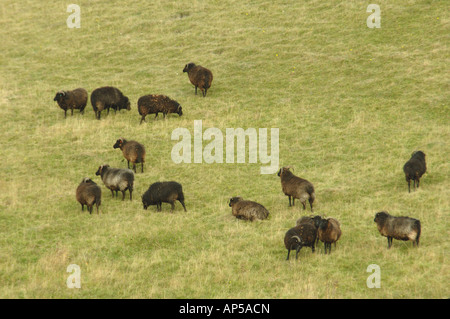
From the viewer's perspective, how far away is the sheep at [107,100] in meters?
26.6

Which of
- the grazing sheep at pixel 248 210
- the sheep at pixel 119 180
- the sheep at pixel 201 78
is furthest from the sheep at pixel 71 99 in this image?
the grazing sheep at pixel 248 210

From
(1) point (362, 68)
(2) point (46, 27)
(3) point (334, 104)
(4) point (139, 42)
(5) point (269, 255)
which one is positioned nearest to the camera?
(5) point (269, 255)

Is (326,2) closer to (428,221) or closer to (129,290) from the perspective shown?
(428,221)

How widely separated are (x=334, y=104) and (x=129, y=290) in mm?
16969

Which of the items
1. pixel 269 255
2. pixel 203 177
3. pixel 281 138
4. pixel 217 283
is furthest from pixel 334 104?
pixel 217 283

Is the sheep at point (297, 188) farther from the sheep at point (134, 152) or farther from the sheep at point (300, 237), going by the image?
the sheep at point (134, 152)

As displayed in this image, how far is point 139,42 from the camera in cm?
3781

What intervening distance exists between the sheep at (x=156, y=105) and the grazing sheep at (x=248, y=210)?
398 inches

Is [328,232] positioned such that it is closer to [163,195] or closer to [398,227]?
[398,227]

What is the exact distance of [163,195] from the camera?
1797 centimetres

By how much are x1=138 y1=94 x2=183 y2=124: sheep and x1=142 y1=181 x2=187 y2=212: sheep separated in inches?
335

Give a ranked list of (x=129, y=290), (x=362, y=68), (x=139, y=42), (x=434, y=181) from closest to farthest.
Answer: (x=129, y=290), (x=434, y=181), (x=362, y=68), (x=139, y=42)
